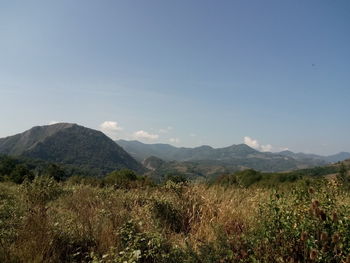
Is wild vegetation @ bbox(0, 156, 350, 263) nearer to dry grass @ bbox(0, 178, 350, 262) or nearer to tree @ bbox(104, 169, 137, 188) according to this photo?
dry grass @ bbox(0, 178, 350, 262)

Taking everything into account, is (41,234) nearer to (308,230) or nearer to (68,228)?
(68,228)

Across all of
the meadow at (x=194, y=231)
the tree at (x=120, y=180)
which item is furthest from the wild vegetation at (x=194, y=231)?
the tree at (x=120, y=180)

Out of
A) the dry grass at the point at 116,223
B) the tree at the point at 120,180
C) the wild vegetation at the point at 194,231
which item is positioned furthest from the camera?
the tree at the point at 120,180

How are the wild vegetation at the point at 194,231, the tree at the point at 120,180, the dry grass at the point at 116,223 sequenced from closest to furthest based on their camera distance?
the wild vegetation at the point at 194,231 → the dry grass at the point at 116,223 → the tree at the point at 120,180

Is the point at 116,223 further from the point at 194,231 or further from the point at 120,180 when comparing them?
the point at 120,180

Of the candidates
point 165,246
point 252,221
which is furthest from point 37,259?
point 252,221

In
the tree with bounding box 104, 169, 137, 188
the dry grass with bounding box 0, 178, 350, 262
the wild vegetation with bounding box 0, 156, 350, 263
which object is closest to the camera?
the wild vegetation with bounding box 0, 156, 350, 263

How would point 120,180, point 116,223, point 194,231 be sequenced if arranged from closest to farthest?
point 116,223 < point 194,231 < point 120,180

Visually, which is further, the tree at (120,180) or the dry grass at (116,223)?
the tree at (120,180)

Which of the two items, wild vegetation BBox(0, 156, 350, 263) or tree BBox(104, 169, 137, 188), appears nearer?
wild vegetation BBox(0, 156, 350, 263)

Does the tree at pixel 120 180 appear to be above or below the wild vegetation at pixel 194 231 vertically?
below

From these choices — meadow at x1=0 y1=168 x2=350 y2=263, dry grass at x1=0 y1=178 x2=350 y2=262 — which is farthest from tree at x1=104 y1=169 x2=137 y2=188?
meadow at x1=0 y1=168 x2=350 y2=263

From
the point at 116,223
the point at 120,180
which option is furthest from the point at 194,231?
the point at 120,180

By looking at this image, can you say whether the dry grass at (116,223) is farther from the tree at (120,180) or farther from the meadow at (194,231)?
the tree at (120,180)
